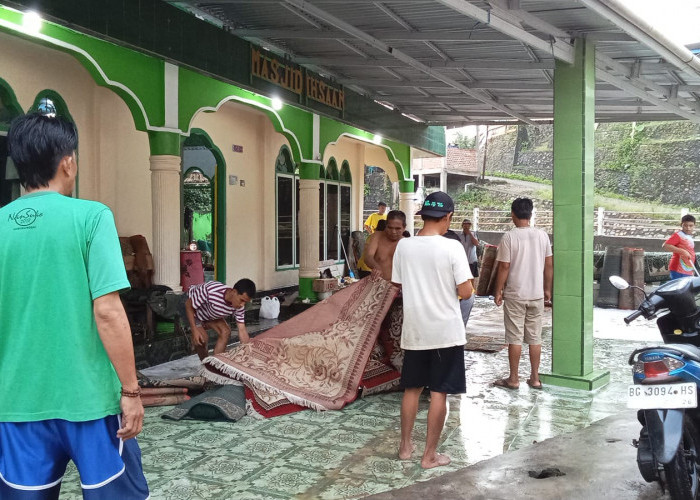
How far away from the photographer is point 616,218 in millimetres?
31328

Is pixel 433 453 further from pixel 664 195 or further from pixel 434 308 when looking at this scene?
pixel 664 195

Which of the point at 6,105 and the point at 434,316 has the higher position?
the point at 6,105

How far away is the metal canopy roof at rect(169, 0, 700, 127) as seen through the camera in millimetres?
6105

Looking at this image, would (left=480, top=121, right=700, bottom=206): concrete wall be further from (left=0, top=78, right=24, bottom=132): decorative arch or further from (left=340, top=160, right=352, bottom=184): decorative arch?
(left=0, top=78, right=24, bottom=132): decorative arch

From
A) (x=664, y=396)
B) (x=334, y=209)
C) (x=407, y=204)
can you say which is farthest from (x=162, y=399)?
(x=407, y=204)

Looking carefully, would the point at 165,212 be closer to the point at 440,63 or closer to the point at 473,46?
the point at 440,63

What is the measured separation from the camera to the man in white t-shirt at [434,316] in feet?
14.3

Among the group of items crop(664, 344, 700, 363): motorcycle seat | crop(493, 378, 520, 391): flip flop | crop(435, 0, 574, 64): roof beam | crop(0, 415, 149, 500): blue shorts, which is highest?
crop(435, 0, 574, 64): roof beam

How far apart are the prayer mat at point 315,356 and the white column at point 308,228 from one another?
544cm

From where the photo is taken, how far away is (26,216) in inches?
86.4

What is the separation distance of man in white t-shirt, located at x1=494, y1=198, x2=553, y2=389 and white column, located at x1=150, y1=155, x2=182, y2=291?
3.95 metres

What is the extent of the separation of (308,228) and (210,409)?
6.75m

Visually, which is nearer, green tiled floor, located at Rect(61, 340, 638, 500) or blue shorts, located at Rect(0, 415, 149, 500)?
blue shorts, located at Rect(0, 415, 149, 500)

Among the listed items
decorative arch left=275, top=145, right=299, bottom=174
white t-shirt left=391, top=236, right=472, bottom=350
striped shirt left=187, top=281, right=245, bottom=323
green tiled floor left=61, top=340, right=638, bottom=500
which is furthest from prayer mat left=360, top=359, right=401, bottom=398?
decorative arch left=275, top=145, right=299, bottom=174
